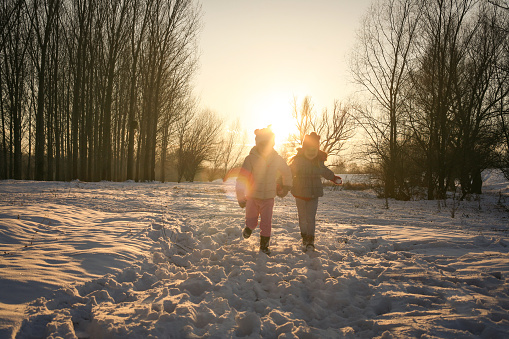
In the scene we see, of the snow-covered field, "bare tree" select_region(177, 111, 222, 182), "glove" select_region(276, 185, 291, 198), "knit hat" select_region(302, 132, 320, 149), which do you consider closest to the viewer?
the snow-covered field

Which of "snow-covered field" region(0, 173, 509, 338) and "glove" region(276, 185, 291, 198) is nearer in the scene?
"snow-covered field" region(0, 173, 509, 338)

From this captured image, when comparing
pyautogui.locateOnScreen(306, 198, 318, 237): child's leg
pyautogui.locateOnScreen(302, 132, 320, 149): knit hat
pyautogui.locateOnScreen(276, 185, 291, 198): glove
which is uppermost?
pyautogui.locateOnScreen(302, 132, 320, 149): knit hat

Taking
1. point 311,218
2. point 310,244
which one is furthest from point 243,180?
point 310,244

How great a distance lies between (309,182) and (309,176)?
0.35ft

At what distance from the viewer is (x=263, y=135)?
5.35 meters

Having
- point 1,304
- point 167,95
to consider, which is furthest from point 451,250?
point 167,95

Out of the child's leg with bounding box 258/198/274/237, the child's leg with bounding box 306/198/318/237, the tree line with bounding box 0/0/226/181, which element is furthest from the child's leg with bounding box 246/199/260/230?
the tree line with bounding box 0/0/226/181

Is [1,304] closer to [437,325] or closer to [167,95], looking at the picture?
[437,325]

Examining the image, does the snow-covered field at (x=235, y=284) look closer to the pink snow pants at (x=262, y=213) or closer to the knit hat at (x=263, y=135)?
the pink snow pants at (x=262, y=213)

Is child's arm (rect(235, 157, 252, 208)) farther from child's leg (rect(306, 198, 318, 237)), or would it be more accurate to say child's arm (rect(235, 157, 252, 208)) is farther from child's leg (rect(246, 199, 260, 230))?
child's leg (rect(306, 198, 318, 237))

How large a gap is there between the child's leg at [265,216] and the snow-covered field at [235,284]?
0.35 meters

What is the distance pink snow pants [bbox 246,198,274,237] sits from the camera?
5.21m

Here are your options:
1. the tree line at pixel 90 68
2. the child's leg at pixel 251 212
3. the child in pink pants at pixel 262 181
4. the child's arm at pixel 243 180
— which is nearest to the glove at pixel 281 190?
Answer: the child in pink pants at pixel 262 181

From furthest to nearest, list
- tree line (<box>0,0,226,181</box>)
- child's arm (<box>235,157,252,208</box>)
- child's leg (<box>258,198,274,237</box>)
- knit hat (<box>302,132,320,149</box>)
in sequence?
tree line (<box>0,0,226,181</box>) → knit hat (<box>302,132,320,149</box>) → child's arm (<box>235,157,252,208</box>) → child's leg (<box>258,198,274,237</box>)
